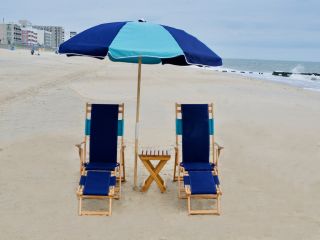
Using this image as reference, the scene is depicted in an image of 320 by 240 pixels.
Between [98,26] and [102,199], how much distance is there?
225cm

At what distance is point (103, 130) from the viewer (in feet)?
20.8

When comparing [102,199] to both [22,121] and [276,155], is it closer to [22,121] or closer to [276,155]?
[276,155]

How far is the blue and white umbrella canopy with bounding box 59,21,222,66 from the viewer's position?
16.5 ft

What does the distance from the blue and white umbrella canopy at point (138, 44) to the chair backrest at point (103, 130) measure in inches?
46.4

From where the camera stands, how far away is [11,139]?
8.94 metres

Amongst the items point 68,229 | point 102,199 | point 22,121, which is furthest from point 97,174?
point 22,121

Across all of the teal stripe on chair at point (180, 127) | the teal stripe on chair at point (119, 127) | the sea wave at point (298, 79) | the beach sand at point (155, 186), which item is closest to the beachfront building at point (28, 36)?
the sea wave at point (298, 79)

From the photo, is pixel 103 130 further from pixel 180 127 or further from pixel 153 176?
pixel 180 127

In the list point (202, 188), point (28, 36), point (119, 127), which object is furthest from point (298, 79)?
point (28, 36)

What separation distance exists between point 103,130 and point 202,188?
5.50 feet

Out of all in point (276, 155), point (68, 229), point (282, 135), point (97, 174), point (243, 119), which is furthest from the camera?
point (243, 119)

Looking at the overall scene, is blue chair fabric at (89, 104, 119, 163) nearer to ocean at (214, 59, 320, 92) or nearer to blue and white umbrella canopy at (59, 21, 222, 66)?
blue and white umbrella canopy at (59, 21, 222, 66)

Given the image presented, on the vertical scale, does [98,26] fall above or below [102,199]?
above

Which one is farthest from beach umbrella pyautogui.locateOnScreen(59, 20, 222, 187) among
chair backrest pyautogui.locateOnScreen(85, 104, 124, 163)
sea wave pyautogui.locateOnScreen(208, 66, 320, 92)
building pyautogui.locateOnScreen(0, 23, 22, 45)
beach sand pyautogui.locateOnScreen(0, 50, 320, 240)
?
building pyautogui.locateOnScreen(0, 23, 22, 45)
